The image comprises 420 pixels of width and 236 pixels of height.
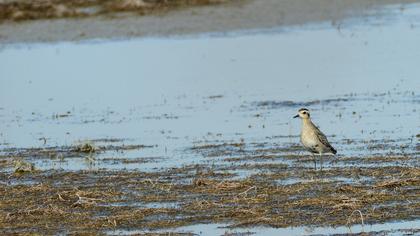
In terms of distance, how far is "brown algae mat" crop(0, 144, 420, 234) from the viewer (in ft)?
45.1

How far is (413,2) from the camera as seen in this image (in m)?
41.3

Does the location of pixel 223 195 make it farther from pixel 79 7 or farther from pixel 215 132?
pixel 79 7

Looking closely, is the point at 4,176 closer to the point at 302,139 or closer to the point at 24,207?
the point at 24,207

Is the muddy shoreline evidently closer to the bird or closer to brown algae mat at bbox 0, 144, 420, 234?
brown algae mat at bbox 0, 144, 420, 234

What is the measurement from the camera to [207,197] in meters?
15.1

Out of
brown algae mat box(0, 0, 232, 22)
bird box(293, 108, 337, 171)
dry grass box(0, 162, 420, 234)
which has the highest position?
brown algae mat box(0, 0, 232, 22)

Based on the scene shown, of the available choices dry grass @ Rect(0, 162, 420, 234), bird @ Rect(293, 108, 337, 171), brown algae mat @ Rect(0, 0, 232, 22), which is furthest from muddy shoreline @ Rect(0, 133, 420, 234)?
brown algae mat @ Rect(0, 0, 232, 22)

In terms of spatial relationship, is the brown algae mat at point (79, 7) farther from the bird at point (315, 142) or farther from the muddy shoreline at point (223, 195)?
the bird at point (315, 142)

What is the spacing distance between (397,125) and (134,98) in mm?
7372

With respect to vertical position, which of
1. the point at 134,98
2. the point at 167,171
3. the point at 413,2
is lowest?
the point at 167,171

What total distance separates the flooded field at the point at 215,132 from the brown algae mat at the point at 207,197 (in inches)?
1.3

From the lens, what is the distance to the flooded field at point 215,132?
1409cm

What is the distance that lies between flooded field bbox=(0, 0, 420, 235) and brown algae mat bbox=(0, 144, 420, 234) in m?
0.03

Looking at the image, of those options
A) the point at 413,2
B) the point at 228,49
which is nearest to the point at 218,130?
the point at 228,49
